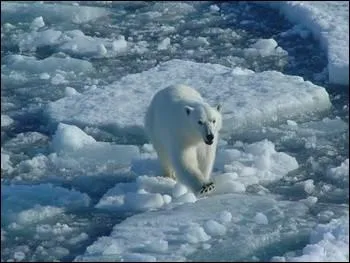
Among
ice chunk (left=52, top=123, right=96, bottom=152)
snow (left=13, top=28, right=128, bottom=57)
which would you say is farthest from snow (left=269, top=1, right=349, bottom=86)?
ice chunk (left=52, top=123, right=96, bottom=152)

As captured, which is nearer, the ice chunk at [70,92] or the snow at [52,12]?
the ice chunk at [70,92]

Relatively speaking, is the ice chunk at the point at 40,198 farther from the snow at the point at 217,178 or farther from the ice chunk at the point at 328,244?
the ice chunk at the point at 328,244

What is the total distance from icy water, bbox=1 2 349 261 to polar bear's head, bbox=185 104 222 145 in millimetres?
523

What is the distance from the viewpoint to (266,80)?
23.2 ft

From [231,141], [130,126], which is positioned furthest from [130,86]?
[231,141]

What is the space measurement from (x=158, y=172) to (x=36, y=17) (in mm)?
4141

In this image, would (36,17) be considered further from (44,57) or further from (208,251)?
(208,251)

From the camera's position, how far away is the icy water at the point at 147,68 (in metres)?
4.83


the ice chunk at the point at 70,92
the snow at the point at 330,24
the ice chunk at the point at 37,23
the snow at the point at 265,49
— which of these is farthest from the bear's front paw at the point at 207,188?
the ice chunk at the point at 37,23

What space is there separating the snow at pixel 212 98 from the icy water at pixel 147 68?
0.13 meters

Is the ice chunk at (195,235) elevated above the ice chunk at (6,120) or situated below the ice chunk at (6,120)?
above

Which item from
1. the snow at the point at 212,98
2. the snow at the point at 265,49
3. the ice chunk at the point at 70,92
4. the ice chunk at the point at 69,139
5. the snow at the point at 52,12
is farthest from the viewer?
the snow at the point at 52,12

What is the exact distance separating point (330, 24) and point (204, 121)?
391cm

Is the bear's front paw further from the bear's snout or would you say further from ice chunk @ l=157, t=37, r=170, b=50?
ice chunk @ l=157, t=37, r=170, b=50
